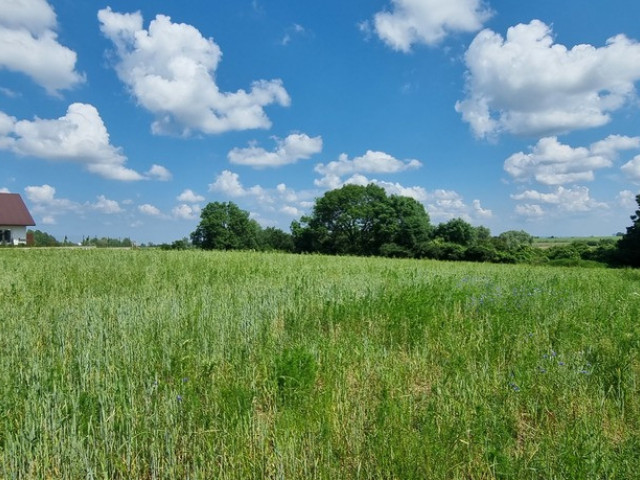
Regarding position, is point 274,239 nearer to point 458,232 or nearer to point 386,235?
point 386,235

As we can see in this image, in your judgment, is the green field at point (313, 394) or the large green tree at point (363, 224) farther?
the large green tree at point (363, 224)

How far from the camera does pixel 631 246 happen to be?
124ft

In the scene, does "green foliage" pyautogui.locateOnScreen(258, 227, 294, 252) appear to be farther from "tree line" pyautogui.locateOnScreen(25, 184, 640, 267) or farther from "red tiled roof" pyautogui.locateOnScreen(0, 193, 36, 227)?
"red tiled roof" pyautogui.locateOnScreen(0, 193, 36, 227)

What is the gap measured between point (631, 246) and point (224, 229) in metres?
63.3

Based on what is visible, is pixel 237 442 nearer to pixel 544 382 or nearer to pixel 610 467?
pixel 610 467

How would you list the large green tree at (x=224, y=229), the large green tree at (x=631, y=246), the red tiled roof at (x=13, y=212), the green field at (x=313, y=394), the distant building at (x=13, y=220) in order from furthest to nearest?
the large green tree at (x=224, y=229) < the red tiled roof at (x=13, y=212) < the distant building at (x=13, y=220) < the large green tree at (x=631, y=246) < the green field at (x=313, y=394)

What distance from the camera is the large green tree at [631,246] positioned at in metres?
37.0

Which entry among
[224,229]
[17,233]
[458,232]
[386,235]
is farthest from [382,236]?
[17,233]

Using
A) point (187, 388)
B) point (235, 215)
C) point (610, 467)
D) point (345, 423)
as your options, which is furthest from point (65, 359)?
point (235, 215)

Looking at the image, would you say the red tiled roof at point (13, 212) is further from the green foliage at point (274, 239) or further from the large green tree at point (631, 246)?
the large green tree at point (631, 246)

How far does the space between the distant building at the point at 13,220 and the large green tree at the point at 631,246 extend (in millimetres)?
74099

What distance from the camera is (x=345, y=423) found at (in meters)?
2.70

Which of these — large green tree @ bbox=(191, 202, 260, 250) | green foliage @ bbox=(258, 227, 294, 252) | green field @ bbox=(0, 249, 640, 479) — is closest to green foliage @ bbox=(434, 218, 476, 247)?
green foliage @ bbox=(258, 227, 294, 252)

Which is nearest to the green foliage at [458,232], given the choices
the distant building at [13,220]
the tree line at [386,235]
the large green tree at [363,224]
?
the tree line at [386,235]
